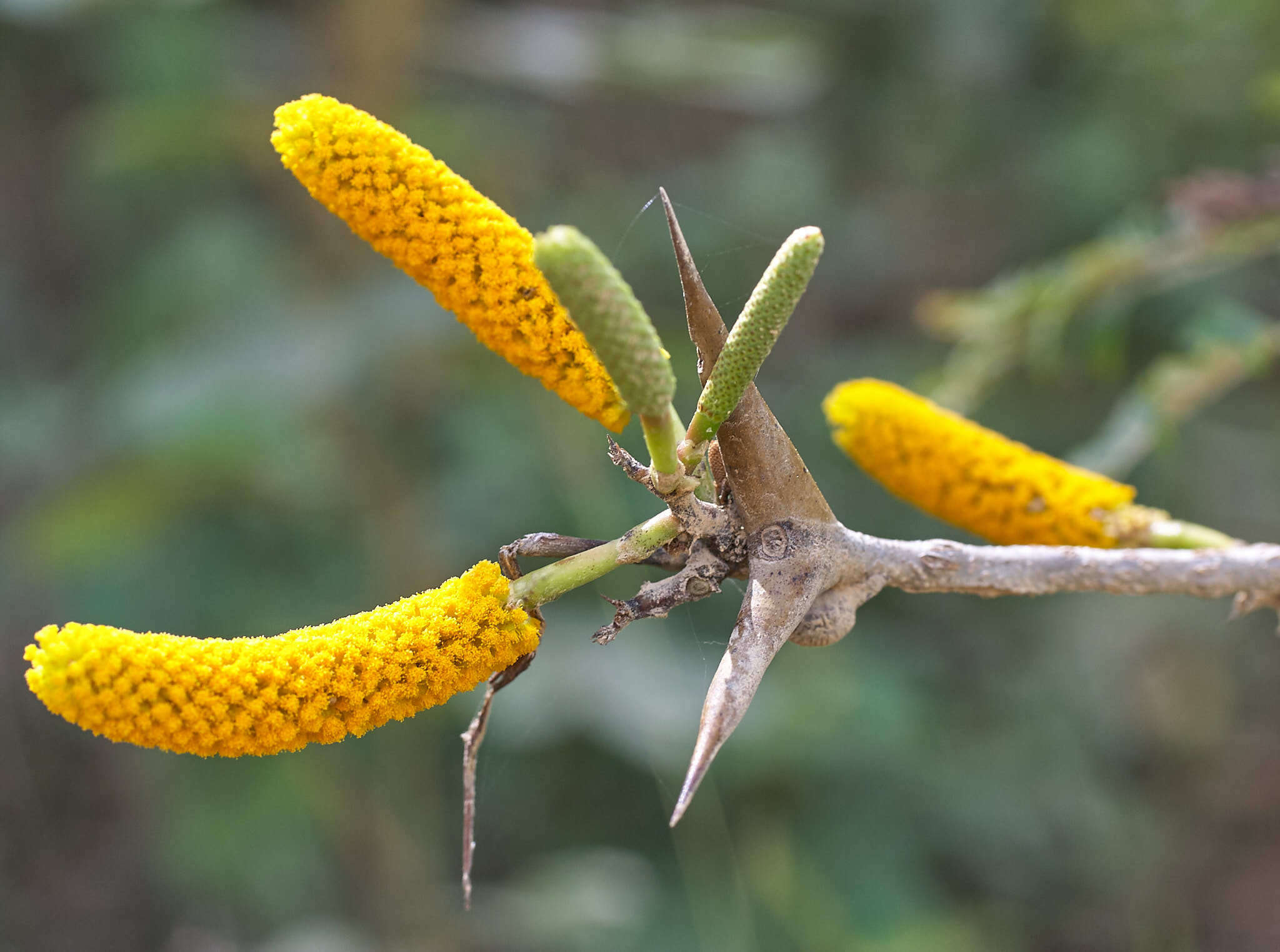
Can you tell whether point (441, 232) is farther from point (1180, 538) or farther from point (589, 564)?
point (1180, 538)

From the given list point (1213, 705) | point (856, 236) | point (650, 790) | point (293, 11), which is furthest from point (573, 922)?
point (293, 11)

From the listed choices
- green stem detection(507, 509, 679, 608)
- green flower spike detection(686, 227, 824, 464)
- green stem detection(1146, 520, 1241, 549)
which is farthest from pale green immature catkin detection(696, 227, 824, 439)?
green stem detection(1146, 520, 1241, 549)

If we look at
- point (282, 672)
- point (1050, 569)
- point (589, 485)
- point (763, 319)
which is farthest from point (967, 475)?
point (589, 485)

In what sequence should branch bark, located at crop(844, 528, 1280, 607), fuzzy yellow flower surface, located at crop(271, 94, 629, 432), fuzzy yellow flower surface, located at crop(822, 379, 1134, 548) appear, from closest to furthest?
fuzzy yellow flower surface, located at crop(271, 94, 629, 432) → branch bark, located at crop(844, 528, 1280, 607) → fuzzy yellow flower surface, located at crop(822, 379, 1134, 548)

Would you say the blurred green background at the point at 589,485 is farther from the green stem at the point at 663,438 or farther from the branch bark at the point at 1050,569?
the green stem at the point at 663,438

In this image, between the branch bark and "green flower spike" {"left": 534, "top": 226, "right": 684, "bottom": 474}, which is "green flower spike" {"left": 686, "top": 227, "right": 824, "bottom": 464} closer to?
"green flower spike" {"left": 534, "top": 226, "right": 684, "bottom": 474}

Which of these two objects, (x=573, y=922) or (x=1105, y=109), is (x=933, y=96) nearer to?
(x=1105, y=109)
